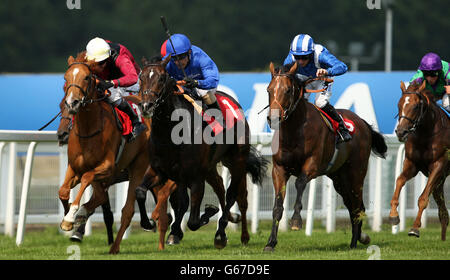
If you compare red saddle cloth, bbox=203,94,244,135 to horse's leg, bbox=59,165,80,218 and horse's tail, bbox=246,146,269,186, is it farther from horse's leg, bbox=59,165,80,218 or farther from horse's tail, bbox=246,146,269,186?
horse's leg, bbox=59,165,80,218

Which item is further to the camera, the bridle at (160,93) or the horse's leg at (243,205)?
the horse's leg at (243,205)

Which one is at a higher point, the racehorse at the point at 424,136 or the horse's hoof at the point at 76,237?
the racehorse at the point at 424,136

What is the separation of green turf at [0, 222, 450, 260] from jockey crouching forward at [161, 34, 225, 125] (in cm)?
138

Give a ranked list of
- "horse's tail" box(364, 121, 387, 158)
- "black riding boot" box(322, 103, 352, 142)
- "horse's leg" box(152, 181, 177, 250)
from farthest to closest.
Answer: "horse's tail" box(364, 121, 387, 158)
"black riding boot" box(322, 103, 352, 142)
"horse's leg" box(152, 181, 177, 250)

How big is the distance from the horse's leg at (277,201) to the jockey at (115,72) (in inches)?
49.4

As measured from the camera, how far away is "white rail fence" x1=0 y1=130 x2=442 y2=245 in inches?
409

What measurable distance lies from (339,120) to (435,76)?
135 centimetres

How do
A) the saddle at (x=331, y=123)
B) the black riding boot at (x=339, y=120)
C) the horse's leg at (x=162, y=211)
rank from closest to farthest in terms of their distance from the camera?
the horse's leg at (x=162, y=211) < the saddle at (x=331, y=123) < the black riding boot at (x=339, y=120)

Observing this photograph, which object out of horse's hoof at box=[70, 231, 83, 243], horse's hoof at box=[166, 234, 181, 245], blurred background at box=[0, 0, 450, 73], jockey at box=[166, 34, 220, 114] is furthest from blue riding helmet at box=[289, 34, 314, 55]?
blurred background at box=[0, 0, 450, 73]

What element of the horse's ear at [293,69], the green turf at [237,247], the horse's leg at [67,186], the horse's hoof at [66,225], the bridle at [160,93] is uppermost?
the horse's ear at [293,69]

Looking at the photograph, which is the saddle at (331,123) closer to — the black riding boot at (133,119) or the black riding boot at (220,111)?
the black riding boot at (220,111)

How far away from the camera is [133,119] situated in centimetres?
855

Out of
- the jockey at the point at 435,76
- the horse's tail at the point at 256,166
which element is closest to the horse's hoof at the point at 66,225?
the horse's tail at the point at 256,166

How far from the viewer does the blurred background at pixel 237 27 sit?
39.0 meters
